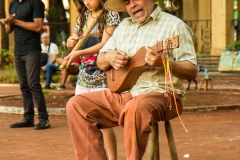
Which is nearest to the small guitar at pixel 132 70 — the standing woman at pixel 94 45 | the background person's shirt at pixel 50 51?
the standing woman at pixel 94 45

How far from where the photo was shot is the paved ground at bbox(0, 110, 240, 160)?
8344mm

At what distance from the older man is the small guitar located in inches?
0.7

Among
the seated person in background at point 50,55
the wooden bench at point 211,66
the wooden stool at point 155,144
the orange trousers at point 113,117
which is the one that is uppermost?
the orange trousers at point 113,117

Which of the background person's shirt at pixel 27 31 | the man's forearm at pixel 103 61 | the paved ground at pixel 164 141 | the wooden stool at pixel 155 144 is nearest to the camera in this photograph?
the wooden stool at pixel 155 144

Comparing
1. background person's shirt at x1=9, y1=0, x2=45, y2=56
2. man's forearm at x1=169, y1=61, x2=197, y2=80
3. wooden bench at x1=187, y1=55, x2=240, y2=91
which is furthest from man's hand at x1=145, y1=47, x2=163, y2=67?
wooden bench at x1=187, y1=55, x2=240, y2=91

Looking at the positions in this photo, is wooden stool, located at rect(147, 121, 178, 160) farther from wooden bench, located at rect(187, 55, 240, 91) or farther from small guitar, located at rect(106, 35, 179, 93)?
wooden bench, located at rect(187, 55, 240, 91)

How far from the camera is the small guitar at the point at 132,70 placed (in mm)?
5613

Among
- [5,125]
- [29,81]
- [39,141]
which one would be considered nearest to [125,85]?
[39,141]

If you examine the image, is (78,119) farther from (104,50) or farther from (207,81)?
(207,81)

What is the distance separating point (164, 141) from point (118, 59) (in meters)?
3.41

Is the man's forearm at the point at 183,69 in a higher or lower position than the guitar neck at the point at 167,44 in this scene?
lower

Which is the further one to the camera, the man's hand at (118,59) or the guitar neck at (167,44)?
the man's hand at (118,59)

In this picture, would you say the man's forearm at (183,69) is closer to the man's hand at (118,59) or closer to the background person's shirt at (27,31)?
the man's hand at (118,59)

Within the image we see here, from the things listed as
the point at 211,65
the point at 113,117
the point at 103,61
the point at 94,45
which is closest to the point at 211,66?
the point at 211,65
